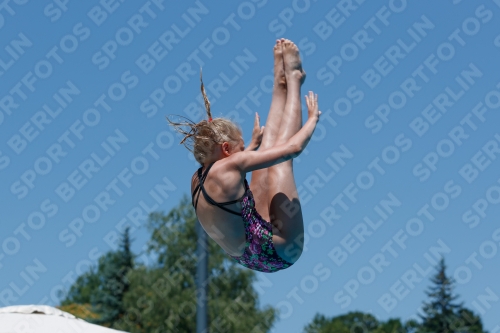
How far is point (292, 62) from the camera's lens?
5.24 m

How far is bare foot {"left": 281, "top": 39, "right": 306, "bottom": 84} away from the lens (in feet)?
17.1

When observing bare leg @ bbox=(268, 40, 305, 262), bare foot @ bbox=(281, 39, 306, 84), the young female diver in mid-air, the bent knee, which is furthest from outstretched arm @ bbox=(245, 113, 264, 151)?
the bent knee

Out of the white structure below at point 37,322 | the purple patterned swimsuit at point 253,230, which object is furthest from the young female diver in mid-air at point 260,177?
the white structure below at point 37,322

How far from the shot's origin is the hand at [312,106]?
503 centimetres

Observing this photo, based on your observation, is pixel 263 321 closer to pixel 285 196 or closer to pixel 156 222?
pixel 156 222

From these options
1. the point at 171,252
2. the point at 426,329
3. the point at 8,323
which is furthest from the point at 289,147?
the point at 426,329

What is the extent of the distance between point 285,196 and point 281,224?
0.21 metres

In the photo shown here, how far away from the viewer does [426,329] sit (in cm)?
4841

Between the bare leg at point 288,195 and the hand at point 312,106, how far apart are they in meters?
0.09

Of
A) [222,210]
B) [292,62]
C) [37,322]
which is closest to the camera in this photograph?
[222,210]

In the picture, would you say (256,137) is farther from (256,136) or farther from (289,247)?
(289,247)

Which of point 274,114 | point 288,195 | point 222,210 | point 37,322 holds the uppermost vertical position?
point 274,114

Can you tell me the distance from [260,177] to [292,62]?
33.1 inches

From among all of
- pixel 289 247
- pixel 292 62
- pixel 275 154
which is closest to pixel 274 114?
pixel 292 62
